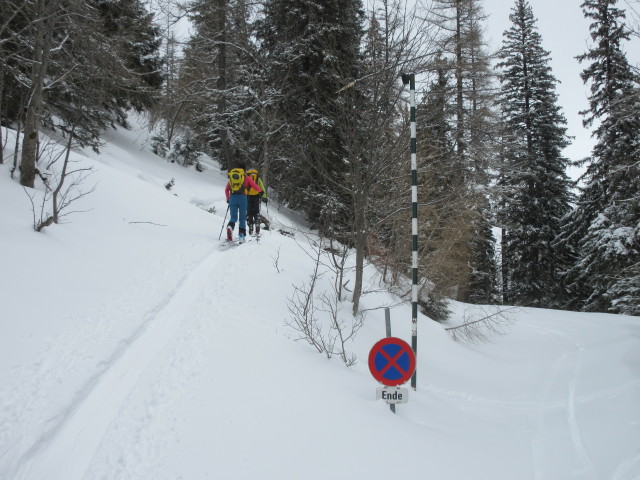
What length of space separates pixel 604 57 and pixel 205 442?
21787 millimetres

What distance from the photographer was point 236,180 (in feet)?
31.4

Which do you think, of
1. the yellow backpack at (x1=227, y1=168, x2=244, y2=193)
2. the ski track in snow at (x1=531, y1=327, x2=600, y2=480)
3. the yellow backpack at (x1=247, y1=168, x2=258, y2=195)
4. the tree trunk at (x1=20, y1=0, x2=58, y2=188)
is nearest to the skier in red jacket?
the yellow backpack at (x1=227, y1=168, x2=244, y2=193)

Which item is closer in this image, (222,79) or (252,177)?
(252,177)

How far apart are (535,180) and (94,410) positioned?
2289cm

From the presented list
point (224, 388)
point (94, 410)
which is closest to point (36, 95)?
point (94, 410)

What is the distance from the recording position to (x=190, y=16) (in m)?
17.5

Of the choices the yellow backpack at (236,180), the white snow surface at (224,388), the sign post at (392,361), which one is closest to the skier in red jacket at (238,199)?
the yellow backpack at (236,180)

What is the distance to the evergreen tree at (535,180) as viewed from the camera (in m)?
21.0

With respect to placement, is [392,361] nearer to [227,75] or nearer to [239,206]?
[239,206]

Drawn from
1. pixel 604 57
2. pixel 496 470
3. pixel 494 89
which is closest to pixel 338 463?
pixel 496 470

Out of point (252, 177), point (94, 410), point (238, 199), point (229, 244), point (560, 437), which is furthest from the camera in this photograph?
point (252, 177)

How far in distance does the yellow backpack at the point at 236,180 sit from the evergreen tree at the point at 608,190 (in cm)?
1284

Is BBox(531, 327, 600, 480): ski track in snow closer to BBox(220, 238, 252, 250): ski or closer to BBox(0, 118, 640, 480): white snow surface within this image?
BBox(0, 118, 640, 480): white snow surface

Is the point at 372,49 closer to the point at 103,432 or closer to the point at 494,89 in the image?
the point at 103,432
